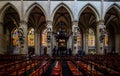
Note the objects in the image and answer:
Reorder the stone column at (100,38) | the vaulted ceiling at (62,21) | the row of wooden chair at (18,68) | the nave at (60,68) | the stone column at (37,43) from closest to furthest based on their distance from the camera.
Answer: the row of wooden chair at (18,68), the nave at (60,68), the stone column at (100,38), the vaulted ceiling at (62,21), the stone column at (37,43)

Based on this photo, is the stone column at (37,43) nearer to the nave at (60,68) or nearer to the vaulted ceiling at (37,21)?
the vaulted ceiling at (37,21)

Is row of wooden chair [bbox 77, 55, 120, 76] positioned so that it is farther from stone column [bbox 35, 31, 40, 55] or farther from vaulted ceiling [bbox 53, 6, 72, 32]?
stone column [bbox 35, 31, 40, 55]

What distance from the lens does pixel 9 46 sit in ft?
164

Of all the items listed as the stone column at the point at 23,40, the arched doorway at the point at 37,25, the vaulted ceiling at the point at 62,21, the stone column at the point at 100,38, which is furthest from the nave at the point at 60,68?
the arched doorway at the point at 37,25

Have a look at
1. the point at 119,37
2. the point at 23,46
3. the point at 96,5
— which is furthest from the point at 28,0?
the point at 119,37

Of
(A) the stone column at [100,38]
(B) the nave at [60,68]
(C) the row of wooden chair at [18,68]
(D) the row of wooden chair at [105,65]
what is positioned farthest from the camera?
(A) the stone column at [100,38]

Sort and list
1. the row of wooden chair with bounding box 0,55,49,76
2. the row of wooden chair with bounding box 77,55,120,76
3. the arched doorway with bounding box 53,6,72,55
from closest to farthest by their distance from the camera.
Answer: the row of wooden chair with bounding box 0,55,49,76, the row of wooden chair with bounding box 77,55,120,76, the arched doorway with bounding box 53,6,72,55

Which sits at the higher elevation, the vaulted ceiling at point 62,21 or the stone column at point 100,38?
the vaulted ceiling at point 62,21

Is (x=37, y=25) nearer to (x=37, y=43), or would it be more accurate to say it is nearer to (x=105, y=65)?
(x=37, y=43)

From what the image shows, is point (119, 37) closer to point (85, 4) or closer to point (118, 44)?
point (118, 44)

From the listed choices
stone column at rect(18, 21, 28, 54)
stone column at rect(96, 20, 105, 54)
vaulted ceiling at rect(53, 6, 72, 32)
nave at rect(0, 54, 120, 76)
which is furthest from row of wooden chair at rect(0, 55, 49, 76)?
vaulted ceiling at rect(53, 6, 72, 32)

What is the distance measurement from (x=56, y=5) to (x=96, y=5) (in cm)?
603

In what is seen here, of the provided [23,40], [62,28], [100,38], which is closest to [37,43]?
[62,28]

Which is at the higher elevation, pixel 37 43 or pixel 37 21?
pixel 37 21
